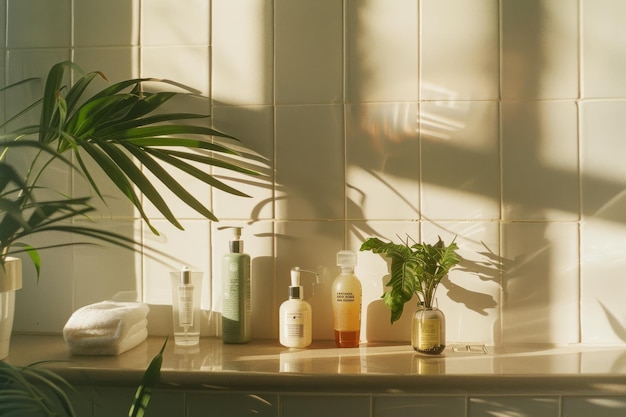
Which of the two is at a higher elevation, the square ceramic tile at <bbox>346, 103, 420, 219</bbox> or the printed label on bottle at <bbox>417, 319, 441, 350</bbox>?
the square ceramic tile at <bbox>346, 103, 420, 219</bbox>

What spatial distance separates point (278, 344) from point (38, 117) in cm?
79

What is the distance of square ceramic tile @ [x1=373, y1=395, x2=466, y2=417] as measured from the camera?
3.98 feet

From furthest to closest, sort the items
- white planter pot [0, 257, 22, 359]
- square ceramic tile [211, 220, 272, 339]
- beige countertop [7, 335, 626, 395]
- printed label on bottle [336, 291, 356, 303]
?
square ceramic tile [211, 220, 272, 339], printed label on bottle [336, 291, 356, 303], white planter pot [0, 257, 22, 359], beige countertop [7, 335, 626, 395]

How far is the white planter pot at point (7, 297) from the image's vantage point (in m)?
1.33

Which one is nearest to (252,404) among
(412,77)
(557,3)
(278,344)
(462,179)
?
(278,344)

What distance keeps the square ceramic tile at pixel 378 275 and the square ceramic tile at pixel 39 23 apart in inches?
32.6

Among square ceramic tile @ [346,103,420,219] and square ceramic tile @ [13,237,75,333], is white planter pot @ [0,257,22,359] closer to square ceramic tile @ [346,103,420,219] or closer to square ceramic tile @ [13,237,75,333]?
square ceramic tile @ [13,237,75,333]

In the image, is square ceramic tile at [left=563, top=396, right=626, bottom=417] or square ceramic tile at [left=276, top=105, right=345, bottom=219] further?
square ceramic tile at [left=276, top=105, right=345, bottom=219]

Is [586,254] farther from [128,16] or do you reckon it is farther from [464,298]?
[128,16]

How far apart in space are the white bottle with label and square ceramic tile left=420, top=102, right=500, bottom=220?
0.33 m

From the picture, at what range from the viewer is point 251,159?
1535 millimetres

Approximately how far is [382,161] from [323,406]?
56 centimetres

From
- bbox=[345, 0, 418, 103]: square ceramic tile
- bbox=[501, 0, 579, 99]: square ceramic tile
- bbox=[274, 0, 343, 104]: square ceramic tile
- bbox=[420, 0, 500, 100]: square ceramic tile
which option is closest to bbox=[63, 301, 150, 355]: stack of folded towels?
bbox=[274, 0, 343, 104]: square ceramic tile

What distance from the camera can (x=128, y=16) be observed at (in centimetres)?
157
